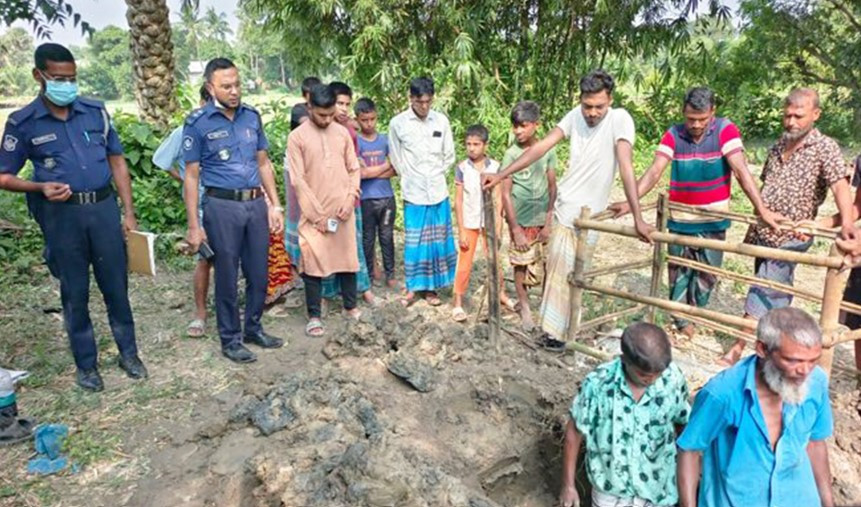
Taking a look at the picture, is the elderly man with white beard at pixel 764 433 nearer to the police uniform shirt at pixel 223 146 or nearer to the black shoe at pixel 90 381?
the police uniform shirt at pixel 223 146

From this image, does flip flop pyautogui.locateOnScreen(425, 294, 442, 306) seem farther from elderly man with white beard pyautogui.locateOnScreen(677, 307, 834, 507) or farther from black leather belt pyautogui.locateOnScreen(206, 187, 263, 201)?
elderly man with white beard pyautogui.locateOnScreen(677, 307, 834, 507)

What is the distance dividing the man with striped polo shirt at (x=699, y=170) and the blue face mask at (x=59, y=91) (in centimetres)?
302

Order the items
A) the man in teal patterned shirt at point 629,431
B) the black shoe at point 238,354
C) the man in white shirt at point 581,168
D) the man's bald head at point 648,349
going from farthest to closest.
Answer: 1. the black shoe at point 238,354
2. the man in white shirt at point 581,168
3. the man in teal patterned shirt at point 629,431
4. the man's bald head at point 648,349

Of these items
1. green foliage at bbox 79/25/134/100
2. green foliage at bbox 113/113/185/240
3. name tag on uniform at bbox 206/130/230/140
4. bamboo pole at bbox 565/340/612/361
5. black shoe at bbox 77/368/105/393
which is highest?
green foliage at bbox 79/25/134/100

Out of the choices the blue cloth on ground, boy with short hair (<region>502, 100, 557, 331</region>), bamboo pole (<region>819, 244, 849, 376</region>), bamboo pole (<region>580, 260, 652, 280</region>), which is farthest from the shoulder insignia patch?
bamboo pole (<region>819, 244, 849, 376</region>)

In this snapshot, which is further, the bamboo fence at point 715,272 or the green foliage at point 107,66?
the green foliage at point 107,66

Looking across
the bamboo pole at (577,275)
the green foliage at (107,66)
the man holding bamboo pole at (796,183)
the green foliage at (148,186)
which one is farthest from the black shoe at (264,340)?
the green foliage at (107,66)

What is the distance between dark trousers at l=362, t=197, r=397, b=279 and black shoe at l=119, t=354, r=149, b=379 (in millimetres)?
1997

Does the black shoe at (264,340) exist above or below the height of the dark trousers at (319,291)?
below

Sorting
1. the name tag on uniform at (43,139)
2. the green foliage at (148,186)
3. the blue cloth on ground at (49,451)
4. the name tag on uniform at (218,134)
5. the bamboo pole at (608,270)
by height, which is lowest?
the blue cloth on ground at (49,451)

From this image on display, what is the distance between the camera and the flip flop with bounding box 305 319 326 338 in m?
4.59

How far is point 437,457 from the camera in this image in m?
2.99

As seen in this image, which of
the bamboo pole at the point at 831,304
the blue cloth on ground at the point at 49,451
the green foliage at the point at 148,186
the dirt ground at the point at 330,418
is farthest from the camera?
the green foliage at the point at 148,186

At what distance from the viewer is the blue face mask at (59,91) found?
3260 mm
